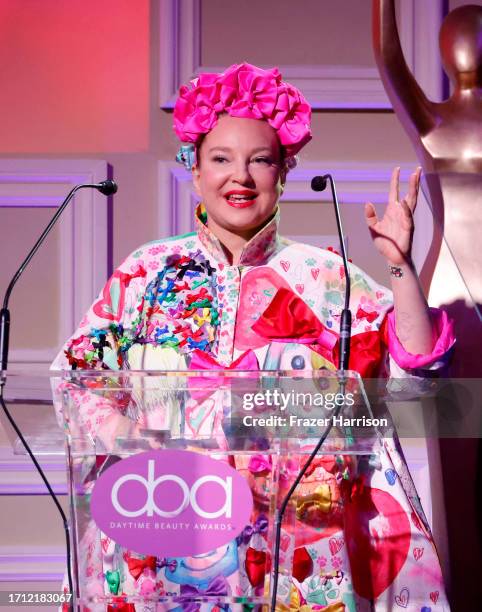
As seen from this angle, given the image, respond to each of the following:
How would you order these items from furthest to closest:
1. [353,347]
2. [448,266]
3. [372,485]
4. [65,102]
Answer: [65,102]
[448,266]
[353,347]
[372,485]

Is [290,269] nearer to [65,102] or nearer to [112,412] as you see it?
[112,412]

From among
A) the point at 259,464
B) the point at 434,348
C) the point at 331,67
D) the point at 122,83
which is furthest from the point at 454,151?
the point at 259,464

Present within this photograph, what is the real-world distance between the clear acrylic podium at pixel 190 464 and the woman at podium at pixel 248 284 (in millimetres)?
299

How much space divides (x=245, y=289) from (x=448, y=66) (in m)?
0.69

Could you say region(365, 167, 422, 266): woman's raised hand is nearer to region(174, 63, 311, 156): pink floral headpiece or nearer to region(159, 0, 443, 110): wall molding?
region(174, 63, 311, 156): pink floral headpiece

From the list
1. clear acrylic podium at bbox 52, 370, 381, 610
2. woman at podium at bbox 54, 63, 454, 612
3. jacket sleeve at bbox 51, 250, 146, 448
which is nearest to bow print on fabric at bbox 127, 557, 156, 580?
clear acrylic podium at bbox 52, 370, 381, 610

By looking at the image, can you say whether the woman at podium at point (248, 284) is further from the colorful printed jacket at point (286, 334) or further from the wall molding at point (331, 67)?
the wall molding at point (331, 67)

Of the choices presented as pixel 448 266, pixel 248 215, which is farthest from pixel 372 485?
pixel 448 266

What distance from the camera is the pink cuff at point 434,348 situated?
1350 mm

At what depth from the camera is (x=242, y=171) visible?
4.98ft

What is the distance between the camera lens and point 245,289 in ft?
5.05

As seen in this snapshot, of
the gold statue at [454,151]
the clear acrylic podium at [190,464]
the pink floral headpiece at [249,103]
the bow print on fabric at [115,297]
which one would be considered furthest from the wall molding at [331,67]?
the clear acrylic podium at [190,464]

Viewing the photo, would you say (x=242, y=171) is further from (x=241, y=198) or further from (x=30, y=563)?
(x=30, y=563)

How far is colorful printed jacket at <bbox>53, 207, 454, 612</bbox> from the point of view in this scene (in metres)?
1.13
